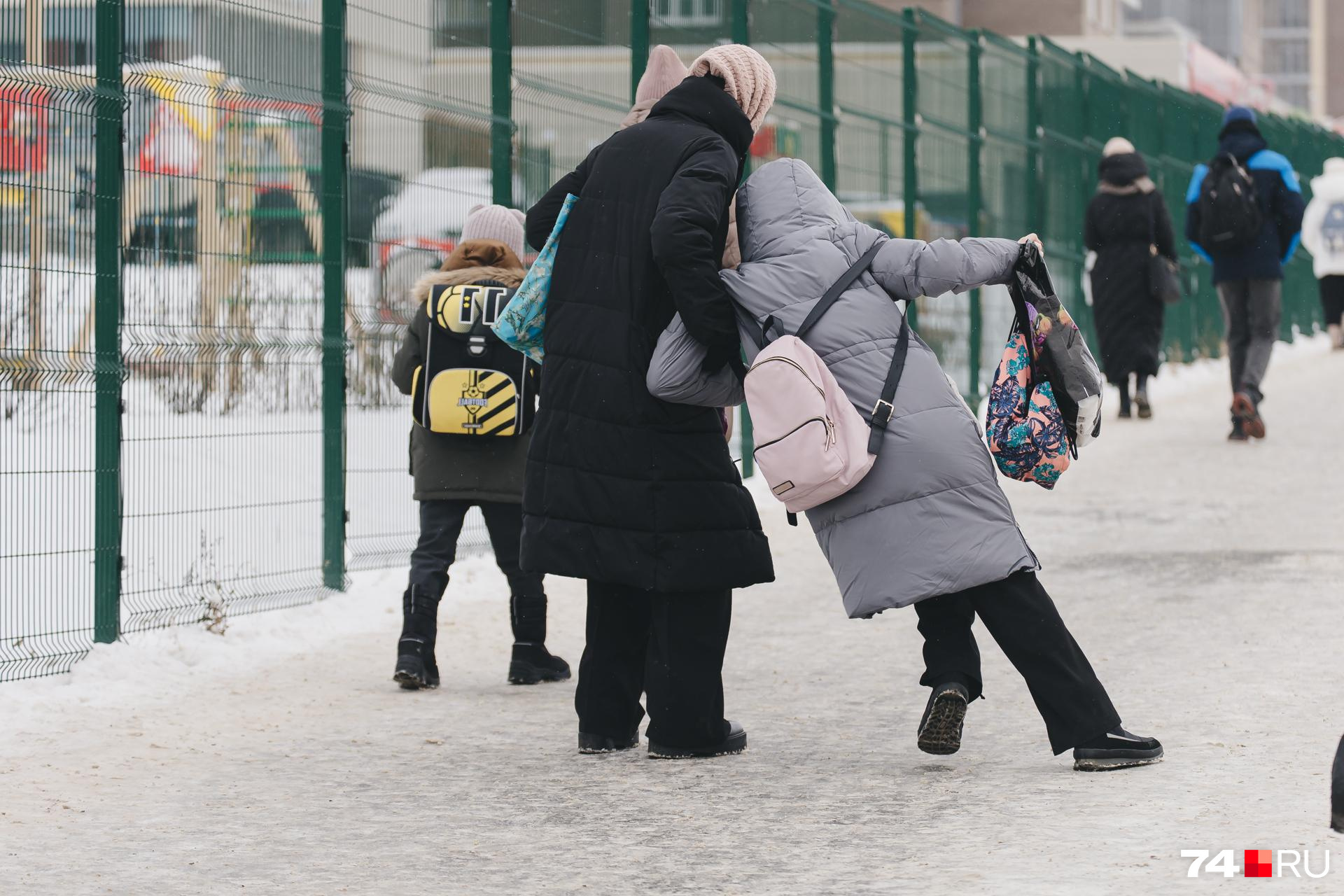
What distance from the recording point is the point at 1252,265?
13.9m

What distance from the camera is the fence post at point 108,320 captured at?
7.14 metres

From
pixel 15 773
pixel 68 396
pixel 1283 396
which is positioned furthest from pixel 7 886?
pixel 1283 396

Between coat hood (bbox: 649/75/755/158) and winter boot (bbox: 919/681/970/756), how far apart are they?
1.50 m

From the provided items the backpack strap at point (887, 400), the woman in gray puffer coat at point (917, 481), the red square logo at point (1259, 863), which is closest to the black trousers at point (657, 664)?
the woman in gray puffer coat at point (917, 481)

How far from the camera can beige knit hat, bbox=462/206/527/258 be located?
7090 millimetres

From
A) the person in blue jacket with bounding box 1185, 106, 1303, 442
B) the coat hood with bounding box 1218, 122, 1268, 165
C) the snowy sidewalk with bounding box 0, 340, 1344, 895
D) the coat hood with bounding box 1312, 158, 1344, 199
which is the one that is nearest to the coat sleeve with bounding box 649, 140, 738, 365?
the snowy sidewalk with bounding box 0, 340, 1344, 895

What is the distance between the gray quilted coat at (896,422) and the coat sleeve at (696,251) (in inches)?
3.1

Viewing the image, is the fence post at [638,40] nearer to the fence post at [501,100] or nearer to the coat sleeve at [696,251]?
the fence post at [501,100]

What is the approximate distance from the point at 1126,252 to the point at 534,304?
1036cm

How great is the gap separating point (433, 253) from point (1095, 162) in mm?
11658

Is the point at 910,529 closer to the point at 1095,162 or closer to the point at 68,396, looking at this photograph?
the point at 68,396

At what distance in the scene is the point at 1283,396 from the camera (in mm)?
17859

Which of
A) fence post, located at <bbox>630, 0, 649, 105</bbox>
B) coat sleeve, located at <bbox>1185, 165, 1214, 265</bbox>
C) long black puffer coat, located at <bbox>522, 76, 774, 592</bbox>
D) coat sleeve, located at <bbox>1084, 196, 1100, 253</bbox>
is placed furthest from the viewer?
coat sleeve, located at <bbox>1084, 196, 1100, 253</bbox>

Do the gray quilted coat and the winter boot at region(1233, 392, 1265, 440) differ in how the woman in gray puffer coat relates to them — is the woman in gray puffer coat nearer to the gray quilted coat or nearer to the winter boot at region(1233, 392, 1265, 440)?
the gray quilted coat
